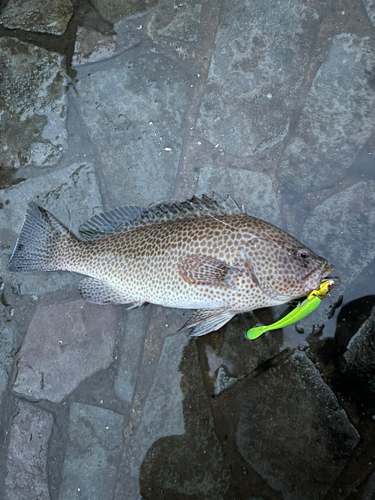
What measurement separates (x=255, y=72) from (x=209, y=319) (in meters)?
2.75

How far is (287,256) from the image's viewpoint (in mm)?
3256

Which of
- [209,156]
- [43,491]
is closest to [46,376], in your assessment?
[43,491]

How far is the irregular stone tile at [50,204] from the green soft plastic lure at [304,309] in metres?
2.11

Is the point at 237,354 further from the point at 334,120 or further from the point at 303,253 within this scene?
the point at 334,120

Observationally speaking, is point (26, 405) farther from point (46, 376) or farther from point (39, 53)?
point (39, 53)

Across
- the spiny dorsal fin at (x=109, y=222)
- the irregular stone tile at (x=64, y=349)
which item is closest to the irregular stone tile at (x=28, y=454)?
the irregular stone tile at (x=64, y=349)

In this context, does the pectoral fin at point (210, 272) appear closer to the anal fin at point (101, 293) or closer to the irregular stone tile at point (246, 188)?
the anal fin at point (101, 293)

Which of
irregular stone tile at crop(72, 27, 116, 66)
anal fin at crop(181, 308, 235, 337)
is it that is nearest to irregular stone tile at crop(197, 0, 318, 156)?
irregular stone tile at crop(72, 27, 116, 66)

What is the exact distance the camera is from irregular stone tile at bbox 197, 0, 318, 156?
12.8ft

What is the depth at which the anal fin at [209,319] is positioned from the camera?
337 centimetres

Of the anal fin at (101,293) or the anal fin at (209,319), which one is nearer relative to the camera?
the anal fin at (209,319)

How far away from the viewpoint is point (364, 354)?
3.43 m

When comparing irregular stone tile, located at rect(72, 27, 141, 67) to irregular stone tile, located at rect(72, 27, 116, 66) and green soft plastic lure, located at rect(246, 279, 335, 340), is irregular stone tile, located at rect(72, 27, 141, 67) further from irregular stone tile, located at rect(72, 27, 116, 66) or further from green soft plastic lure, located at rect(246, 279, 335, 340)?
green soft plastic lure, located at rect(246, 279, 335, 340)

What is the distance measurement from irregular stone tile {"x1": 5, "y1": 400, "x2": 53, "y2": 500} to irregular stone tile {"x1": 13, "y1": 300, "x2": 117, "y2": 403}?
0.70 ft
